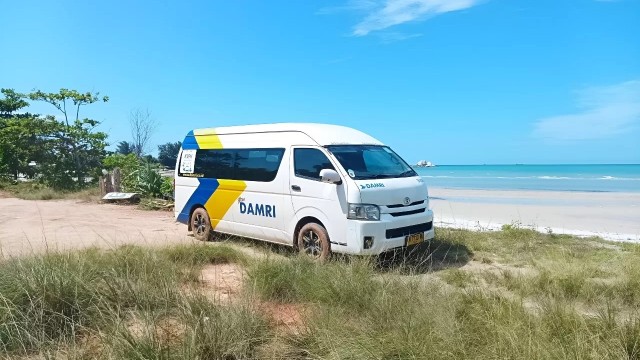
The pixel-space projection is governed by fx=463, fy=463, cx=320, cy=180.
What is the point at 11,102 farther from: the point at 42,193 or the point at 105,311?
the point at 105,311

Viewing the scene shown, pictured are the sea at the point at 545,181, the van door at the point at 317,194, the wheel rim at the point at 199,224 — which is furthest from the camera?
the sea at the point at 545,181

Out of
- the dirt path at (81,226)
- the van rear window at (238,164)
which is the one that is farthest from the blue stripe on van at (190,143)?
the dirt path at (81,226)

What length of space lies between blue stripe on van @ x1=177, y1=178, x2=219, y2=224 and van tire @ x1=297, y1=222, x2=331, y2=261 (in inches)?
104

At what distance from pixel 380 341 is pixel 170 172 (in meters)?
18.6

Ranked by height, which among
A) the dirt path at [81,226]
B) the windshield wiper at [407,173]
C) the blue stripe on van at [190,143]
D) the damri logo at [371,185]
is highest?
the blue stripe on van at [190,143]

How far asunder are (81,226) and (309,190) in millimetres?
7032

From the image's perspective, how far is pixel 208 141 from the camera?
9.86 m

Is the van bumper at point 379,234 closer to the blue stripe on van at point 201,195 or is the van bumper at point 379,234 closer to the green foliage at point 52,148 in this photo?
the blue stripe on van at point 201,195

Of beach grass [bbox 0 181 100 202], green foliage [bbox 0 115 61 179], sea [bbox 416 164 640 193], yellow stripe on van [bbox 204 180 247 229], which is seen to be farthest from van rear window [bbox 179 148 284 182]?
sea [bbox 416 164 640 193]

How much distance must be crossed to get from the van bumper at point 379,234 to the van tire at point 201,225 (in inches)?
140

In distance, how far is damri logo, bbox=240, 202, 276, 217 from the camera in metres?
8.31

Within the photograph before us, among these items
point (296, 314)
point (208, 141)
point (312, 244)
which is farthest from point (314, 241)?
point (208, 141)

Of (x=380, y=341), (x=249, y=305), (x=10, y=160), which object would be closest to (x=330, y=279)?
(x=249, y=305)

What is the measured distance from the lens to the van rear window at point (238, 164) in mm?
8398
